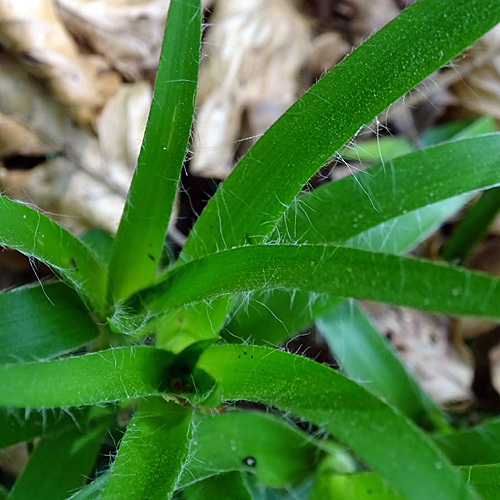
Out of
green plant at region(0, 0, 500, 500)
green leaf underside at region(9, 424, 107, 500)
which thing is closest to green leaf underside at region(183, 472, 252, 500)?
green plant at region(0, 0, 500, 500)

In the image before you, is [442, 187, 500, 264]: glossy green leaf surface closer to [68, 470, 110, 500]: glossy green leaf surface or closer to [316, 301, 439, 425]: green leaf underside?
[316, 301, 439, 425]: green leaf underside

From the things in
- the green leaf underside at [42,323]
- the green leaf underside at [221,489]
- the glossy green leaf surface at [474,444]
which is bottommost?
the glossy green leaf surface at [474,444]

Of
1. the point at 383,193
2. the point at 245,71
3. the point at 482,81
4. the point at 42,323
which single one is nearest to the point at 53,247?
the point at 42,323

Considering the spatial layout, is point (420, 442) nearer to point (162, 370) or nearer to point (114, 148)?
point (162, 370)

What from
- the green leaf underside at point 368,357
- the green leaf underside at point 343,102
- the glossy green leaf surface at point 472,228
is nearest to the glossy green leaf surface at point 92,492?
the green leaf underside at point 343,102

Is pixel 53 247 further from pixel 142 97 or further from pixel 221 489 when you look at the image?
pixel 142 97

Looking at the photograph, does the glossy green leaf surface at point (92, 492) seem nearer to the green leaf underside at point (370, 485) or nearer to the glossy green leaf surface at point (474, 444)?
the green leaf underside at point (370, 485)

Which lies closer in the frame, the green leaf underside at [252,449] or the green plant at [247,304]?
the green plant at [247,304]

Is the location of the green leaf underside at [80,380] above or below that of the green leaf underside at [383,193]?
below
